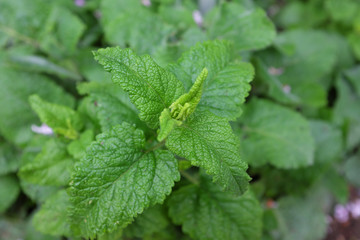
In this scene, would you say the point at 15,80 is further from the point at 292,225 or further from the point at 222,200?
the point at 292,225

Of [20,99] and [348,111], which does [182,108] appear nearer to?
[20,99]

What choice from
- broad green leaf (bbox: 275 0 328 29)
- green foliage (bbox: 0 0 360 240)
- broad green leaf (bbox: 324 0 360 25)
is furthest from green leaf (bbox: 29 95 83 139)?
broad green leaf (bbox: 324 0 360 25)

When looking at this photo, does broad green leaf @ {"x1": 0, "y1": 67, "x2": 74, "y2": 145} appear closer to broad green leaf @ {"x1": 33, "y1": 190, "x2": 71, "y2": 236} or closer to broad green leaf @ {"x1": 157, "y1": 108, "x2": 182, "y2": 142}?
broad green leaf @ {"x1": 33, "y1": 190, "x2": 71, "y2": 236}

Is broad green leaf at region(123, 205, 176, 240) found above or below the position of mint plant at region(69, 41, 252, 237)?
below

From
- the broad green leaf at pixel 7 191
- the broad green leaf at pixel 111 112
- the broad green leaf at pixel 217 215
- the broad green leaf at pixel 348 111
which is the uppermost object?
the broad green leaf at pixel 111 112

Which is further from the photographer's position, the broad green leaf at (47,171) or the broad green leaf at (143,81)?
the broad green leaf at (47,171)

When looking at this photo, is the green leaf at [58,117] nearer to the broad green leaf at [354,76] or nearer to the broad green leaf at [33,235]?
the broad green leaf at [33,235]

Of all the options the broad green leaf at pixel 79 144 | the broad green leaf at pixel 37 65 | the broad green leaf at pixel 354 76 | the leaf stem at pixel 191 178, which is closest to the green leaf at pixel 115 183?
the broad green leaf at pixel 79 144
